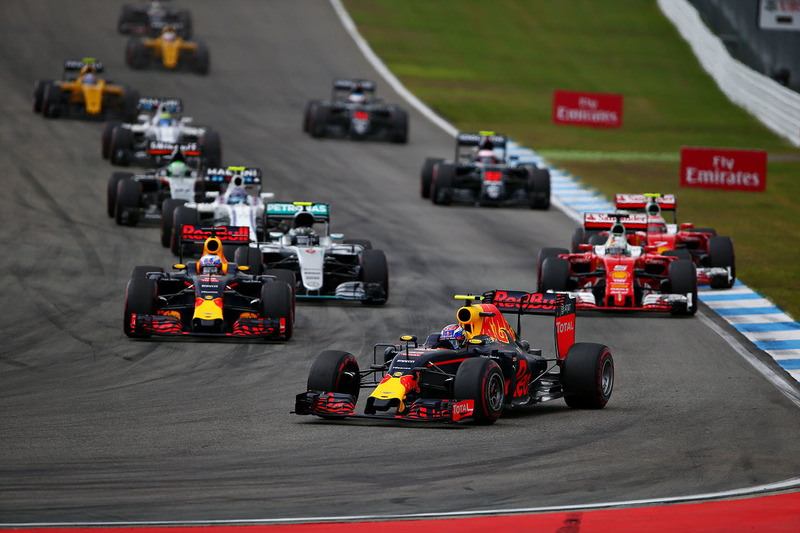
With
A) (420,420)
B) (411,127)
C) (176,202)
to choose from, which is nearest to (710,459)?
(420,420)

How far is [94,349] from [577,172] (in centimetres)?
2307

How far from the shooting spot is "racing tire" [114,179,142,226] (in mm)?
31062

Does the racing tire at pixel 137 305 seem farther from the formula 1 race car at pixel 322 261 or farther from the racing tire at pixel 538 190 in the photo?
the racing tire at pixel 538 190

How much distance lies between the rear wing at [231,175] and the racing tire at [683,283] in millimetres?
8828

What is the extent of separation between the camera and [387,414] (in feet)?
52.1

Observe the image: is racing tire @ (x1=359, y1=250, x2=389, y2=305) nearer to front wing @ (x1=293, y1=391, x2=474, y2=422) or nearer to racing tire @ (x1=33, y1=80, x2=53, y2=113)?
front wing @ (x1=293, y1=391, x2=474, y2=422)

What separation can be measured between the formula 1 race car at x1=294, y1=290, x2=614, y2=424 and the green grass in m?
8.92

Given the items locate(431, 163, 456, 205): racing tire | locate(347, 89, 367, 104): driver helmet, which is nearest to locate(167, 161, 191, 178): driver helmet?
locate(431, 163, 456, 205): racing tire

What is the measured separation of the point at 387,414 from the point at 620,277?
961 cm

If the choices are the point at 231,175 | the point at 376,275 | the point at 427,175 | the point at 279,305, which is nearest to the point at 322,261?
the point at 376,275

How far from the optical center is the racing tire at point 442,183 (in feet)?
117

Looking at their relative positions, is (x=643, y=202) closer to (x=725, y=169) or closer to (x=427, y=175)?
(x=725, y=169)

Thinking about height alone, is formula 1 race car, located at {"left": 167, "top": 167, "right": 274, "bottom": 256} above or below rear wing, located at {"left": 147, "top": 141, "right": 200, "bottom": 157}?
below

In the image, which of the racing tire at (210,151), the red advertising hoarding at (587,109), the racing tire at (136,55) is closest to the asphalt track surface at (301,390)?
the racing tire at (210,151)
